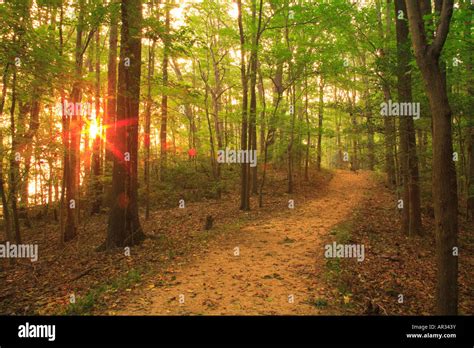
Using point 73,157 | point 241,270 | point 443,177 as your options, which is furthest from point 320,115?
point 443,177

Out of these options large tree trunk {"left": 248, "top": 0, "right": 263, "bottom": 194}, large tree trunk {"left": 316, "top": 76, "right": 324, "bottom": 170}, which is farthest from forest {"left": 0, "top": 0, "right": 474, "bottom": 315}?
large tree trunk {"left": 316, "top": 76, "right": 324, "bottom": 170}

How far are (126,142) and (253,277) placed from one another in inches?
234

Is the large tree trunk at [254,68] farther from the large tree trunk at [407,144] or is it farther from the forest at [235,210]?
the large tree trunk at [407,144]

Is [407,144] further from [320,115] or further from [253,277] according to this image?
[320,115]

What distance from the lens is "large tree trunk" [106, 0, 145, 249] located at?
31.0 ft

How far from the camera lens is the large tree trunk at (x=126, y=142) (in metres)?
9.44

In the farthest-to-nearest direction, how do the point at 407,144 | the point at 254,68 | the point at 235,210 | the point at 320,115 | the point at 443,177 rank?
the point at 320,115, the point at 235,210, the point at 254,68, the point at 407,144, the point at 443,177

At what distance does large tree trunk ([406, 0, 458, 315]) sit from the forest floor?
153cm

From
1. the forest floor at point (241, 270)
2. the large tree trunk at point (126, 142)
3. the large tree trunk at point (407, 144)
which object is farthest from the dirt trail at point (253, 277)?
the large tree trunk at point (126, 142)

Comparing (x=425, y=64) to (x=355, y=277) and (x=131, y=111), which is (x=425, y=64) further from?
(x=131, y=111)

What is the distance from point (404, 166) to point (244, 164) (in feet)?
22.5

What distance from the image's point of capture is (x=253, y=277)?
736cm

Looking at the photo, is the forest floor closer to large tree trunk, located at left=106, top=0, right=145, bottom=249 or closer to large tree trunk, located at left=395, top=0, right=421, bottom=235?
large tree trunk, located at left=106, top=0, right=145, bottom=249
